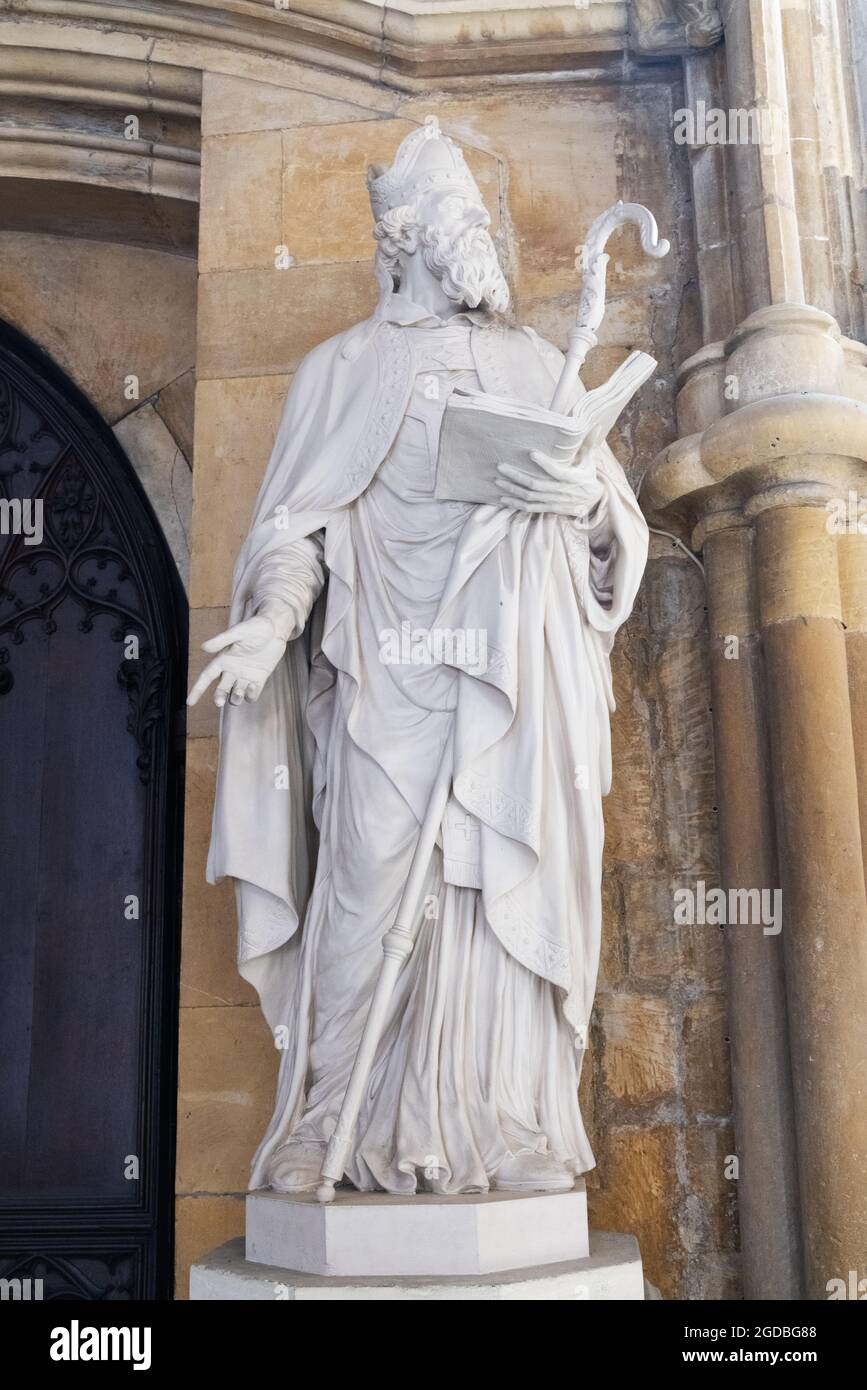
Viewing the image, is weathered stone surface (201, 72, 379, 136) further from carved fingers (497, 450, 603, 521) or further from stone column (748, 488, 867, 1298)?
carved fingers (497, 450, 603, 521)

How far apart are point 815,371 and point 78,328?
7.17 ft

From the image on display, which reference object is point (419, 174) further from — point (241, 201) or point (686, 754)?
point (686, 754)

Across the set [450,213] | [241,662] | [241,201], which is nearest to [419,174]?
[450,213]

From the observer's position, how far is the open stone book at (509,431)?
2777mm

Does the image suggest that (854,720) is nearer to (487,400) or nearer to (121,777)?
(487,400)

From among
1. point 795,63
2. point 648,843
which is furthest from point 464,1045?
point 795,63

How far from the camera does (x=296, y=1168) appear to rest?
8.65ft

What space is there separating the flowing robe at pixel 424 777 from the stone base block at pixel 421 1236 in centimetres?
11

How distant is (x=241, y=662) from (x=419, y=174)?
3.66 ft

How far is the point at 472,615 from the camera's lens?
2.89m

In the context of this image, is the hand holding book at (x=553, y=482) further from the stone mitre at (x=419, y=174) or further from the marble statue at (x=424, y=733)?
the stone mitre at (x=419, y=174)

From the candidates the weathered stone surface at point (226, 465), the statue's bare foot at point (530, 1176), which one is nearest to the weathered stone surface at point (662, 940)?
the statue's bare foot at point (530, 1176)

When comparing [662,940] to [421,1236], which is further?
[662,940]
